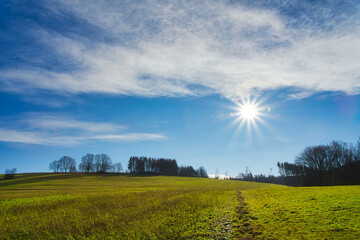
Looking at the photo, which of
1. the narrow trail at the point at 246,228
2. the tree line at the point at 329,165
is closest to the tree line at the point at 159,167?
the tree line at the point at 329,165

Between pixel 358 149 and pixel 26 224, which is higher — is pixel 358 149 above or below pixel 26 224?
above

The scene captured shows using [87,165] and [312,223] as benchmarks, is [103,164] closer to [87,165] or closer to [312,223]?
[87,165]

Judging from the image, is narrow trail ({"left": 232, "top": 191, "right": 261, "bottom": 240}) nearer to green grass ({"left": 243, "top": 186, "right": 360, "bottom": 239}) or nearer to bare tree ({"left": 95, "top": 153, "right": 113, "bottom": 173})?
green grass ({"left": 243, "top": 186, "right": 360, "bottom": 239})

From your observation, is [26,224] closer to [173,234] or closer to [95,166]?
[173,234]

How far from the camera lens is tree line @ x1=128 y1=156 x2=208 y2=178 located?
154000 mm

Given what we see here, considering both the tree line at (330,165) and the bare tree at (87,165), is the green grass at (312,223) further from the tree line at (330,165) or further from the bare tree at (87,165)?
the bare tree at (87,165)

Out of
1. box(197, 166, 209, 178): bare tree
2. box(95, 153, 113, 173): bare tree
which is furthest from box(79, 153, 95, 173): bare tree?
box(197, 166, 209, 178): bare tree

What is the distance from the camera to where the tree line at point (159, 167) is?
505 feet

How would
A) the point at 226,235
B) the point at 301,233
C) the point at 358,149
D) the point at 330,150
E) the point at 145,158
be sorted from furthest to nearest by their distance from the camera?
the point at 145,158, the point at 330,150, the point at 358,149, the point at 226,235, the point at 301,233

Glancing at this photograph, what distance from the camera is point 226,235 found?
12031 millimetres

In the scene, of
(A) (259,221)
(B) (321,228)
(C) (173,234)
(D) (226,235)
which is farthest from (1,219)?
(B) (321,228)

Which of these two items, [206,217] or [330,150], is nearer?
[206,217]

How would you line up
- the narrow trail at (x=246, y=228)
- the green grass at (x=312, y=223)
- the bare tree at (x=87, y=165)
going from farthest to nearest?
1. the bare tree at (x=87, y=165)
2. the narrow trail at (x=246, y=228)
3. the green grass at (x=312, y=223)

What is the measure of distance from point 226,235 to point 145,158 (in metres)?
155
